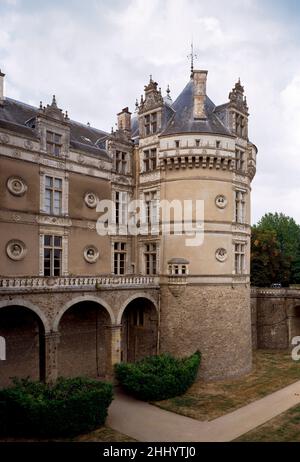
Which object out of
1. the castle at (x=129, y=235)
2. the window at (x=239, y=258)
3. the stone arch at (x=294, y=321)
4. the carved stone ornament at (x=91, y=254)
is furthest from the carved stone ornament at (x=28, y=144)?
the stone arch at (x=294, y=321)

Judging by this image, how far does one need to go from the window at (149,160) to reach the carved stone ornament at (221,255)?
24.3ft

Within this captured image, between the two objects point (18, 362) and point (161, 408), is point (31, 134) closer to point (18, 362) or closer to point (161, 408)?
point (18, 362)

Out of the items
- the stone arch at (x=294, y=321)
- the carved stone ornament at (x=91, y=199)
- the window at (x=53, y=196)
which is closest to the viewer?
the window at (x=53, y=196)

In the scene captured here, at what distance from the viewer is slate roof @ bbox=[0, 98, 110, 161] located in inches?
938

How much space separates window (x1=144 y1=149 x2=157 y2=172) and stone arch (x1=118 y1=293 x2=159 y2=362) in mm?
9031

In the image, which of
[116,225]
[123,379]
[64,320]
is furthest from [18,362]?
[116,225]

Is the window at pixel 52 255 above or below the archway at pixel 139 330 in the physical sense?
above

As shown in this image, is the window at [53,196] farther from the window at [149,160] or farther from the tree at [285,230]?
the tree at [285,230]

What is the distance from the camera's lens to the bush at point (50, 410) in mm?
16969

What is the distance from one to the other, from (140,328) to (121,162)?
11.8 meters

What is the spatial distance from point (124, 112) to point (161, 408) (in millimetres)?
20847

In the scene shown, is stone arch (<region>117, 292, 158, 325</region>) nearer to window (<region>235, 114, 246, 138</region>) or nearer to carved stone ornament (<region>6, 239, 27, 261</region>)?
carved stone ornament (<region>6, 239, 27, 261</region>)

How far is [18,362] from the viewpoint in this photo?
22.8 meters

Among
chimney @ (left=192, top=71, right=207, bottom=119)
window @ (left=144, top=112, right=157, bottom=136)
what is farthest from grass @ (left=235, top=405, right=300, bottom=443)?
window @ (left=144, top=112, right=157, bottom=136)
